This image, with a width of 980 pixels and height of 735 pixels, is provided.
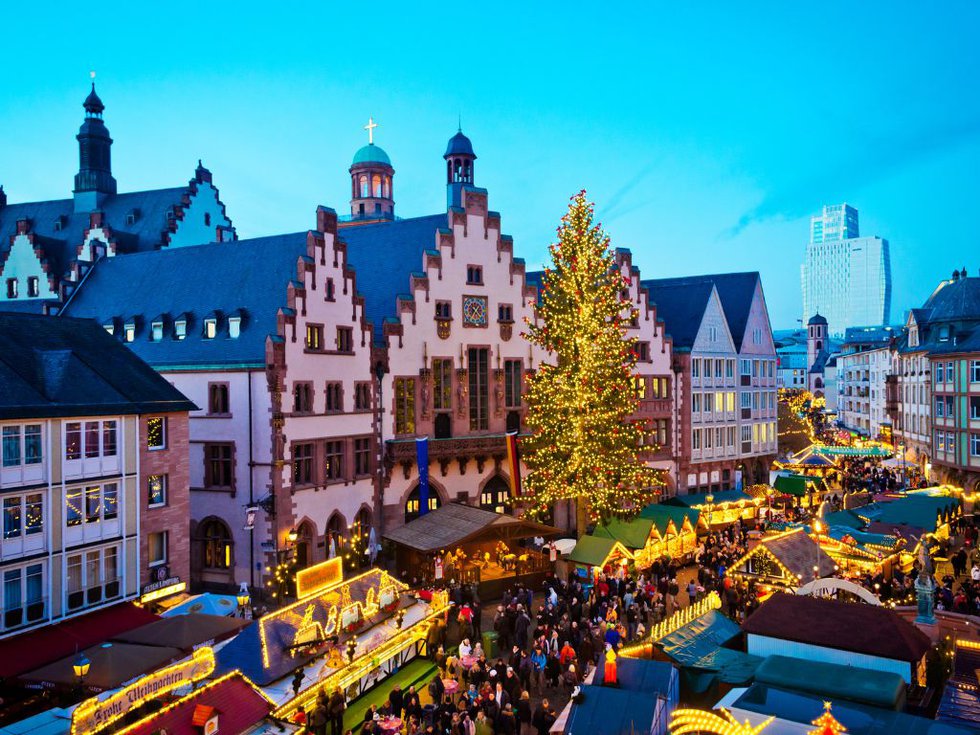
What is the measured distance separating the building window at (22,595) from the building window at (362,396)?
18.0 m

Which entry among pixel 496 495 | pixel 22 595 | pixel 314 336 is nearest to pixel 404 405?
pixel 314 336

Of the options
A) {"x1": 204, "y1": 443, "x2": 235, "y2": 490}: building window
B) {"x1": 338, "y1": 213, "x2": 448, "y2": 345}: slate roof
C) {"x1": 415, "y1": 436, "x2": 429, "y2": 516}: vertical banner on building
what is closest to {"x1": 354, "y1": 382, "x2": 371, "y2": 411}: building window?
{"x1": 338, "y1": 213, "x2": 448, "y2": 345}: slate roof

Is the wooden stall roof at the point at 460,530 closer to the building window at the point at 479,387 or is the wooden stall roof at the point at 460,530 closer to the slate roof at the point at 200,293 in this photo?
the building window at the point at 479,387

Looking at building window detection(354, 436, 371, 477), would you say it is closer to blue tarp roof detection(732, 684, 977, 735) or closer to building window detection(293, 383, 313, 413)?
building window detection(293, 383, 313, 413)

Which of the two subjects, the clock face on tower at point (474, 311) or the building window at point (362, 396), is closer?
the building window at point (362, 396)

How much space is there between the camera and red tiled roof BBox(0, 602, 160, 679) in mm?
22328

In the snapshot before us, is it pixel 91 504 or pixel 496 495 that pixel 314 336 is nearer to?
pixel 91 504

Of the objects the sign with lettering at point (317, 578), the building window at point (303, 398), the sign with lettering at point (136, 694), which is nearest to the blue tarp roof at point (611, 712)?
the sign with lettering at point (136, 694)

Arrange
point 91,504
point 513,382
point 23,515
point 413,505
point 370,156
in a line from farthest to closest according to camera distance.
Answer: point 370,156 → point 513,382 → point 413,505 → point 91,504 → point 23,515

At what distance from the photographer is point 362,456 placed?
41.6 m

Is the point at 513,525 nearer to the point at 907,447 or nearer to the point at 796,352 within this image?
the point at 907,447

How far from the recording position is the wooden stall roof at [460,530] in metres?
34.6

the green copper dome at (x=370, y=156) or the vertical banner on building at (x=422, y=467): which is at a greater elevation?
the green copper dome at (x=370, y=156)

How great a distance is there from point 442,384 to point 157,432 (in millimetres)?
18188
